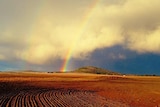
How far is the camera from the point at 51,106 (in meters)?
20.9

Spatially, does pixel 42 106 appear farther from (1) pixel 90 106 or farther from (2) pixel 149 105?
(2) pixel 149 105

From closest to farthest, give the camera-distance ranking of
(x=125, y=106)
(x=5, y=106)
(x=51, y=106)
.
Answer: (x=5, y=106)
(x=51, y=106)
(x=125, y=106)

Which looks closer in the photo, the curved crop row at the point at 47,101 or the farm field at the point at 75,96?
the curved crop row at the point at 47,101

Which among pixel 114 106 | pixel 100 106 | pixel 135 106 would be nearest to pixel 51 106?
pixel 100 106


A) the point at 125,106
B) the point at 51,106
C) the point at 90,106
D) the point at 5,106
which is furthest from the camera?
the point at 125,106

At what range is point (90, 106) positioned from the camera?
2262 centimetres

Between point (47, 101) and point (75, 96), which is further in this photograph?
point (75, 96)

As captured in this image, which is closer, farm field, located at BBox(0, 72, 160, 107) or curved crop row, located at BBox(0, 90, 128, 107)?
curved crop row, located at BBox(0, 90, 128, 107)

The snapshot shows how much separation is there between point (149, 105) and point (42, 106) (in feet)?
37.2

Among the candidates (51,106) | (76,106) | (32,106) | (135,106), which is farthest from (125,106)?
(32,106)

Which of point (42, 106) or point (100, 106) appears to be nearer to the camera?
point (42, 106)

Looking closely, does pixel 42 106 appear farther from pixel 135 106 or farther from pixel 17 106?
pixel 135 106

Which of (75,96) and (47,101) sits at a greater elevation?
(75,96)

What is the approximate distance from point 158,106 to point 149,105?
1.12m
